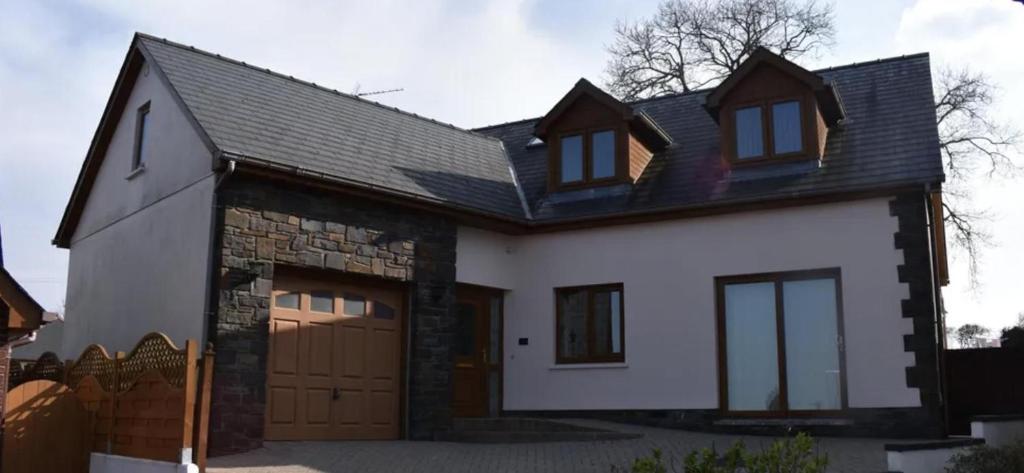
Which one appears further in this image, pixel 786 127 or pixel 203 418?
pixel 786 127

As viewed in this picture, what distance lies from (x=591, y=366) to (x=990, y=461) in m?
6.93

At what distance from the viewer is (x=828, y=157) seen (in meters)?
14.9

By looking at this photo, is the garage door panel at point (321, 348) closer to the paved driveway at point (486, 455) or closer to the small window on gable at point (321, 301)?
the small window on gable at point (321, 301)

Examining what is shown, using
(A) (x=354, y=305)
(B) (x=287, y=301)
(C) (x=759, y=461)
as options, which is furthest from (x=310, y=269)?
(C) (x=759, y=461)

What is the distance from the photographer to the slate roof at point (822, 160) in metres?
14.0

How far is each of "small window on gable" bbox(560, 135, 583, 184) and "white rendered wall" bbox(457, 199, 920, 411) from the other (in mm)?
1196

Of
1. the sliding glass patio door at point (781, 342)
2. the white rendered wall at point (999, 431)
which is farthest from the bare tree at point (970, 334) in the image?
the white rendered wall at point (999, 431)

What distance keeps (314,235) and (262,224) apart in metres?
0.78

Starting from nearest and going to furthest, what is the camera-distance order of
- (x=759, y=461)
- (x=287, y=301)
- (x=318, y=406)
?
1. (x=759, y=461)
2. (x=287, y=301)
3. (x=318, y=406)

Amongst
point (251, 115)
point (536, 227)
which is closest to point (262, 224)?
point (251, 115)

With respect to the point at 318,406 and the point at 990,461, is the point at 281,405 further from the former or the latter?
the point at 990,461

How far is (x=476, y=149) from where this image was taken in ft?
60.7

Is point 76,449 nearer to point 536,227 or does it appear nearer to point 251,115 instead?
point 251,115

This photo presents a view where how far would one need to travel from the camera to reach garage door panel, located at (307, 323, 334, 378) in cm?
1313
